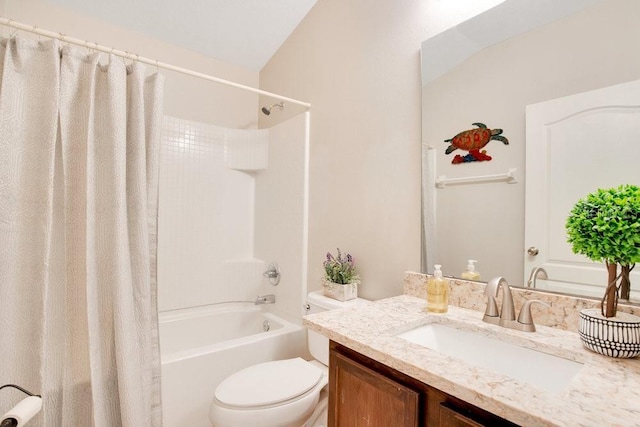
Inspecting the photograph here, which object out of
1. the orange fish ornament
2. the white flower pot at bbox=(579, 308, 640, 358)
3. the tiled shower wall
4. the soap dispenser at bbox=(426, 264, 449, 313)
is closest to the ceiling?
the tiled shower wall

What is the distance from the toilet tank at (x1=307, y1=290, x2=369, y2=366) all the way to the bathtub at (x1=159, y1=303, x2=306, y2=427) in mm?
332

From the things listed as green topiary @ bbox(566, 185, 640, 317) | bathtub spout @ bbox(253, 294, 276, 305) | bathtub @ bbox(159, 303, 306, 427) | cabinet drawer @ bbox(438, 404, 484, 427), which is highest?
green topiary @ bbox(566, 185, 640, 317)

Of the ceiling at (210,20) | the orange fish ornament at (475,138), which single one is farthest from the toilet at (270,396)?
the ceiling at (210,20)

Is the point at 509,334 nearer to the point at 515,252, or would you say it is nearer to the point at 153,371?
the point at 515,252

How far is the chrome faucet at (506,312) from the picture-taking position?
92 centimetres

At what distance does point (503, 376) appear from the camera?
25.3 inches

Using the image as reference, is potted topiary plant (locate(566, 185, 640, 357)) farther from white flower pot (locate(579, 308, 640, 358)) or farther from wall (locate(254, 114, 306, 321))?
wall (locate(254, 114, 306, 321))

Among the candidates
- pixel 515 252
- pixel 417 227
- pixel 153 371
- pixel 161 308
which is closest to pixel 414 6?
pixel 417 227

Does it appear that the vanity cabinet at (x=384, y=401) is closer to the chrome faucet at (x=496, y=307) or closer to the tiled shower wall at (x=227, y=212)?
the chrome faucet at (x=496, y=307)

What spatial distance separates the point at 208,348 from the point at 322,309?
63cm

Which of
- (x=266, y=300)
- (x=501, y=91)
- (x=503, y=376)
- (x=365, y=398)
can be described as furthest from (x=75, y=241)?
(x=501, y=91)

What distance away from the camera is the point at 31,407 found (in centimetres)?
66

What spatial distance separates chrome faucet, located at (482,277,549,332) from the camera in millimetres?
922

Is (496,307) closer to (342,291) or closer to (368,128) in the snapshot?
(342,291)
